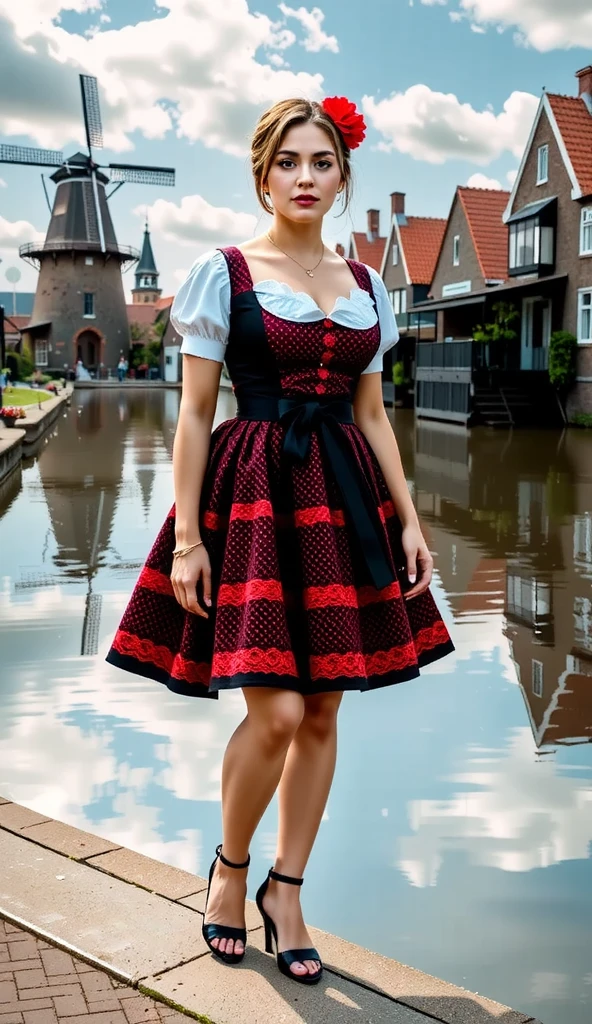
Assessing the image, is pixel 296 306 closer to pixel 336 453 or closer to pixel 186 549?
pixel 336 453

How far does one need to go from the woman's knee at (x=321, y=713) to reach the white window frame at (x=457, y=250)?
34.9m

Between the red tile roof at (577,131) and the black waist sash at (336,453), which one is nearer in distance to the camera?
the black waist sash at (336,453)

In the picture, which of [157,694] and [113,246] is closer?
[157,694]

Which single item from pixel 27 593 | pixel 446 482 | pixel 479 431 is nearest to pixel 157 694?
pixel 27 593

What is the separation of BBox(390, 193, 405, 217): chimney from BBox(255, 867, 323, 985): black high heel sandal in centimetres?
4469

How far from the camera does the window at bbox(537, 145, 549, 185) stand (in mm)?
27727

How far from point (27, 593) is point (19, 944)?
188 inches

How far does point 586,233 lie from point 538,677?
22166 mm

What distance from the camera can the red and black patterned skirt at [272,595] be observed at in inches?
92.7

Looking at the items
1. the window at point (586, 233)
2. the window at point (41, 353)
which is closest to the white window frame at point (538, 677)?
the window at point (586, 233)

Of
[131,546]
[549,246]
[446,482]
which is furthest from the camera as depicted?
[549,246]

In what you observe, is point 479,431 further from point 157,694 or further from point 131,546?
point 157,694

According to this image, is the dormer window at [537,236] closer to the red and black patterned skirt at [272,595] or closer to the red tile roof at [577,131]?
the red tile roof at [577,131]

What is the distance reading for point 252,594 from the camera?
235 cm
